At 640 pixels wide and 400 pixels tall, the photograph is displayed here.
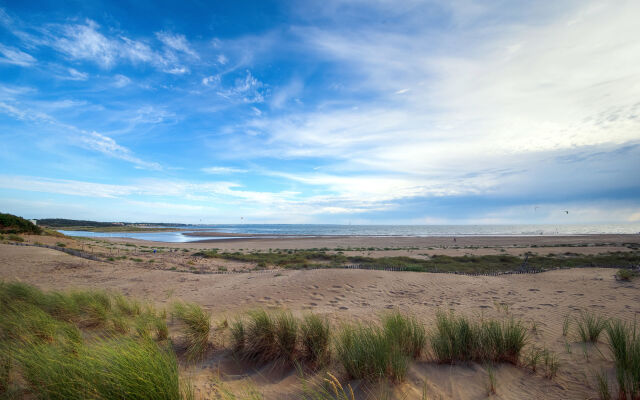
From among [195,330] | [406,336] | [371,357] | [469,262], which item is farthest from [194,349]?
[469,262]

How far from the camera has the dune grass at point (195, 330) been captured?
5.09 metres

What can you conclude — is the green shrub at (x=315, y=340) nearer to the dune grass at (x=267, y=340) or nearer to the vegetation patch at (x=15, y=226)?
the dune grass at (x=267, y=340)

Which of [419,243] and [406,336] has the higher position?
[406,336]

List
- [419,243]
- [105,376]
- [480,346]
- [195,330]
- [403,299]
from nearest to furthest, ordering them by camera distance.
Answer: [105,376] → [480,346] → [195,330] → [403,299] → [419,243]

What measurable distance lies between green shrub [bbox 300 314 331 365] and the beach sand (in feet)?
1.53

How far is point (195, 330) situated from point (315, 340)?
247cm

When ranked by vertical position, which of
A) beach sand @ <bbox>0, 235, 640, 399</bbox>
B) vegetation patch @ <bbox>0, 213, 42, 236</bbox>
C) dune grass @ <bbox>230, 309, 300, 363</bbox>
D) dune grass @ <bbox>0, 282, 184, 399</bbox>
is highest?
vegetation patch @ <bbox>0, 213, 42, 236</bbox>

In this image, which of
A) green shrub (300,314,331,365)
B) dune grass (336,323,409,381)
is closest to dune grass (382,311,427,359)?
dune grass (336,323,409,381)

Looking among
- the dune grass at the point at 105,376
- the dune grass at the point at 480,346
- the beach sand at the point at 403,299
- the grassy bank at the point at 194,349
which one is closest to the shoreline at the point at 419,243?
the beach sand at the point at 403,299

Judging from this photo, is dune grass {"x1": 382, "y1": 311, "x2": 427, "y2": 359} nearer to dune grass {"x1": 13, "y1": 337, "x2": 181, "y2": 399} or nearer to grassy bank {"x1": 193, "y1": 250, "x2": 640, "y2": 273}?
dune grass {"x1": 13, "y1": 337, "x2": 181, "y2": 399}

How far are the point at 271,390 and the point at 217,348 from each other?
1.92 m

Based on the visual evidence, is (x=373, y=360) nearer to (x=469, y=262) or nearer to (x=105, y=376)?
(x=105, y=376)

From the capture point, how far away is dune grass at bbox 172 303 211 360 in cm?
509

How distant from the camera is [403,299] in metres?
10.6
